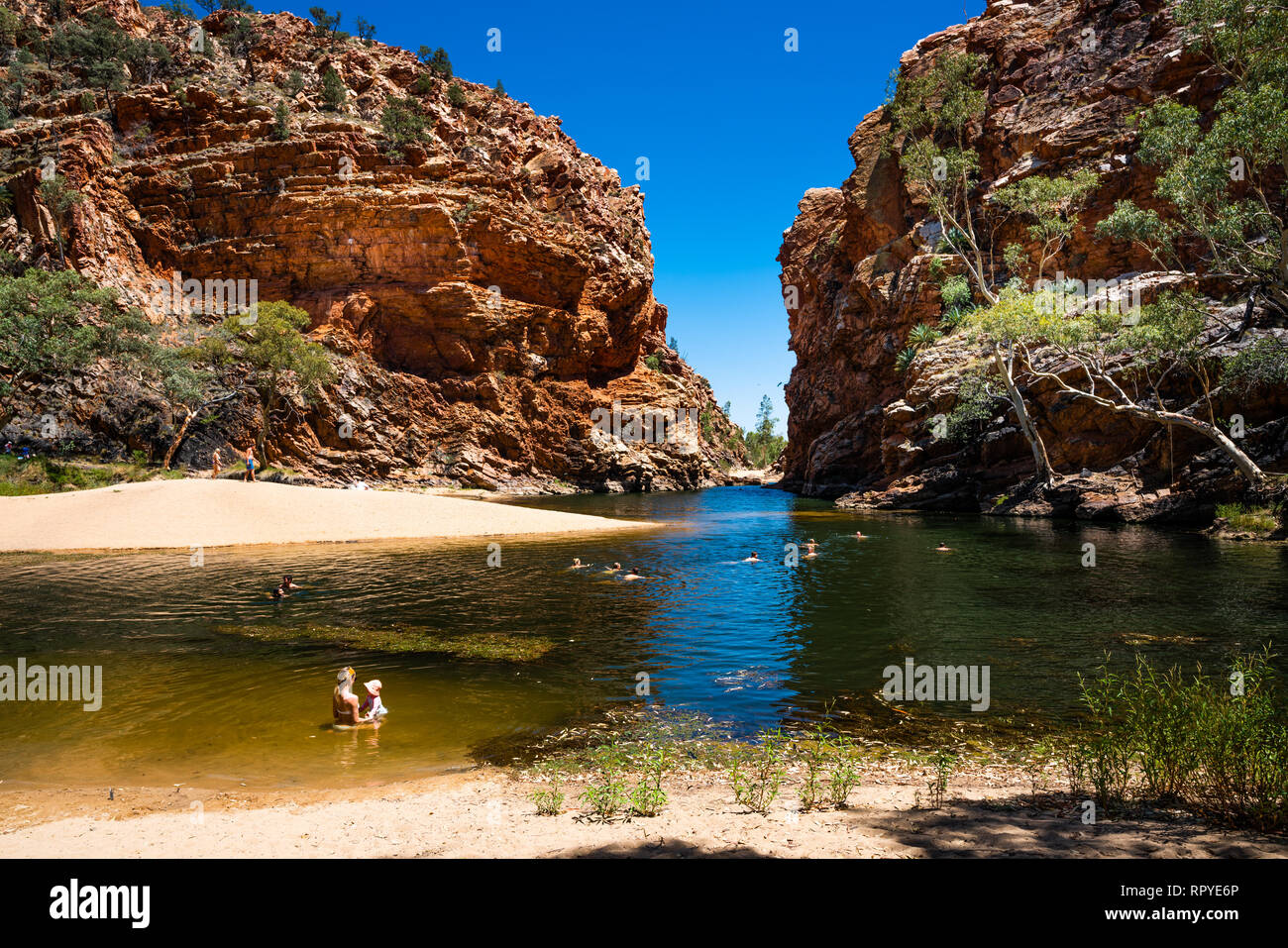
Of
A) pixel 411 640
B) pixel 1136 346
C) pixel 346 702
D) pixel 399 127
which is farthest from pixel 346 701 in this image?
pixel 399 127

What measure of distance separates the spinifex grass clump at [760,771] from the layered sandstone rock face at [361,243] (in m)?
62.9

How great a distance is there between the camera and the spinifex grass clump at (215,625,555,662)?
14047 mm

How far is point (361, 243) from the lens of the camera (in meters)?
73.2

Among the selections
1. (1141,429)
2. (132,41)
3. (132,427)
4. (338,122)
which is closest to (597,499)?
(132,427)

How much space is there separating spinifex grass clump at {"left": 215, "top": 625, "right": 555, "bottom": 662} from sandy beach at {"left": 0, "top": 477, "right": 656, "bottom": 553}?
1830 centimetres

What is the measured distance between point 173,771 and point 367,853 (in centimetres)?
472

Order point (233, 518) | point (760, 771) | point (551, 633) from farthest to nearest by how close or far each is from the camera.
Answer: point (233, 518) < point (551, 633) < point (760, 771)

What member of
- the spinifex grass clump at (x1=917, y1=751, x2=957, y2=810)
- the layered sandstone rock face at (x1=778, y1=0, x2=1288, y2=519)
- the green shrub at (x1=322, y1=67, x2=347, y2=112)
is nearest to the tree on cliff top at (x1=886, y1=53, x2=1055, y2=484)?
the layered sandstone rock face at (x1=778, y1=0, x2=1288, y2=519)

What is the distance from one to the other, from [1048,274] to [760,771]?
188 ft

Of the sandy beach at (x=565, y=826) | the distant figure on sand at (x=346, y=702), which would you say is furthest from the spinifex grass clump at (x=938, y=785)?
the distant figure on sand at (x=346, y=702)

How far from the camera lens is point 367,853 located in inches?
212

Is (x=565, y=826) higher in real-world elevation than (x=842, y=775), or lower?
higher

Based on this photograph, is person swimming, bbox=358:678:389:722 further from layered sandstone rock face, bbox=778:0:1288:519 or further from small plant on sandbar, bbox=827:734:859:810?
layered sandstone rock face, bbox=778:0:1288:519

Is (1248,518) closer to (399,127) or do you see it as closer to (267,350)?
(267,350)
